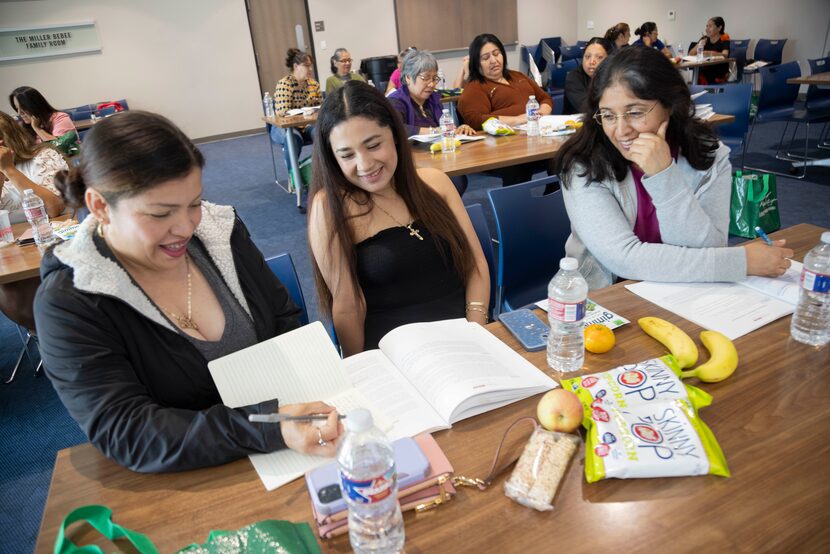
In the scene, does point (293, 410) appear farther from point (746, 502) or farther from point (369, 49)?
point (369, 49)

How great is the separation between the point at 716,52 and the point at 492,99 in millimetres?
6035

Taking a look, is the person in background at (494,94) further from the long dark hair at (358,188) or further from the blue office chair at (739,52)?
the blue office chair at (739,52)

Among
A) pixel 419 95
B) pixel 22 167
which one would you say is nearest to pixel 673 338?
pixel 419 95

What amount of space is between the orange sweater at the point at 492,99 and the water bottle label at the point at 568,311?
3336 millimetres

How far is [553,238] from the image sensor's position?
2.26 meters

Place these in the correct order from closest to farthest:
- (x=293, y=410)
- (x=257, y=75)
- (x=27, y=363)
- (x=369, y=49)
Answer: (x=293, y=410) → (x=27, y=363) → (x=257, y=75) → (x=369, y=49)

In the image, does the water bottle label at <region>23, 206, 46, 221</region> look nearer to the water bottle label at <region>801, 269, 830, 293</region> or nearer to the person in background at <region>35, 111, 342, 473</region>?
the person in background at <region>35, 111, 342, 473</region>

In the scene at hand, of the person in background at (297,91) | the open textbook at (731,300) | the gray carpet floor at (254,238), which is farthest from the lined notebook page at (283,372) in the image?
the person in background at (297,91)

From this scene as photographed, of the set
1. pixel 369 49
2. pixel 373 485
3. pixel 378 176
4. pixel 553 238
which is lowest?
pixel 553 238

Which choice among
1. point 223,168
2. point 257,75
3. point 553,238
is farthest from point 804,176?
point 257,75

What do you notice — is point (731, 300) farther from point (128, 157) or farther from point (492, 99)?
point (492, 99)

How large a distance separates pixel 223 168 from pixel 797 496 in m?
7.50

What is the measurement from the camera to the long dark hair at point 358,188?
1.66 metres

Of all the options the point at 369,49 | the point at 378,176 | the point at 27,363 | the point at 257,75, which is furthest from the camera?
the point at 369,49
